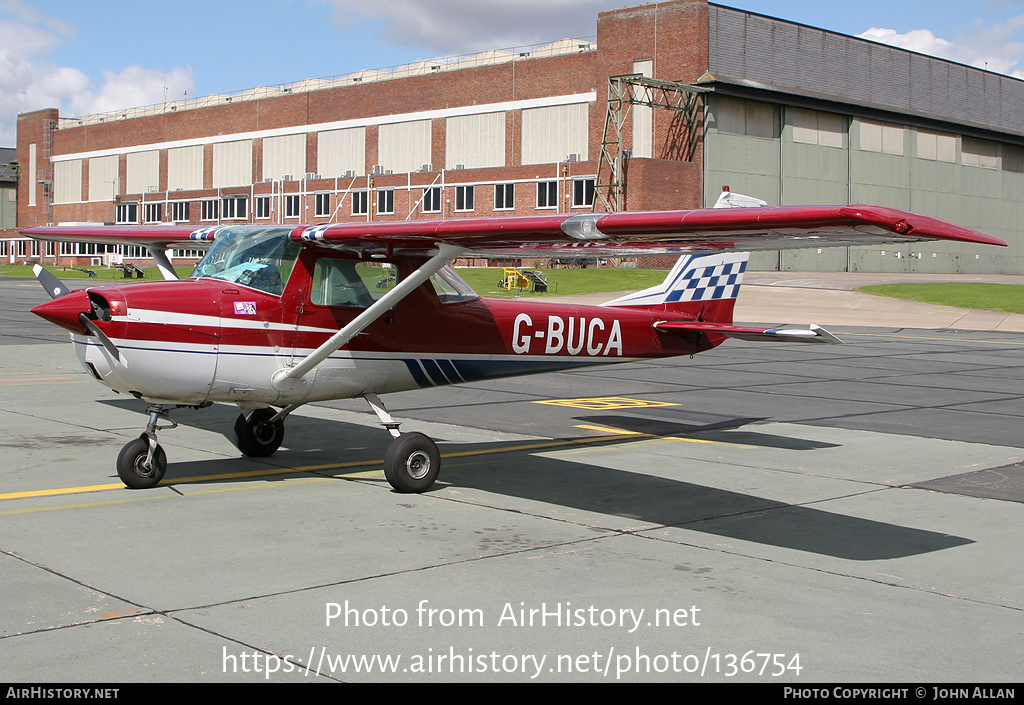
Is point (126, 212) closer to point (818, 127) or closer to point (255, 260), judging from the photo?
point (818, 127)

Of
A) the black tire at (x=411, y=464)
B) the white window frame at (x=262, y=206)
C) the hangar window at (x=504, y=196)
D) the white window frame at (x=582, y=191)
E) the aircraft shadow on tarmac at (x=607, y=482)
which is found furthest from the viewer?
the white window frame at (x=262, y=206)

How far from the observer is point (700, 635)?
5.19 m

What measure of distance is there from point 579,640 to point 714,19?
59342mm

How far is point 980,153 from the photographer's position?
77312mm

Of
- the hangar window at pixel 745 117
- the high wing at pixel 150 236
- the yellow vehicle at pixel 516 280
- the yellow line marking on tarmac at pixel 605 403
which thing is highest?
the hangar window at pixel 745 117

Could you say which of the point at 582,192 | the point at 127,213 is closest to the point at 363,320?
the point at 582,192

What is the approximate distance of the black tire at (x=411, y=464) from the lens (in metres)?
8.70

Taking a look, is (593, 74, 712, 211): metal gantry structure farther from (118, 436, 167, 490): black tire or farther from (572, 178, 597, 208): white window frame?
(118, 436, 167, 490): black tire

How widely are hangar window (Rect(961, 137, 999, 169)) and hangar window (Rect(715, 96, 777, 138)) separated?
2157 cm

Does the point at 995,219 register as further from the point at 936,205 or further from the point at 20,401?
the point at 20,401

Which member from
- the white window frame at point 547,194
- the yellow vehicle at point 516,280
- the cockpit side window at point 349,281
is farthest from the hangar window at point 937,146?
the cockpit side window at point 349,281

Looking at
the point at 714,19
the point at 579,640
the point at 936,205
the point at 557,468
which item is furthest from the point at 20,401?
the point at 936,205

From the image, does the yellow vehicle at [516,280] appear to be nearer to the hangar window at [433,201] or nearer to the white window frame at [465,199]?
the white window frame at [465,199]

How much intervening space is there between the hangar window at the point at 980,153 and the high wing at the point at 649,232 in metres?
75.7
